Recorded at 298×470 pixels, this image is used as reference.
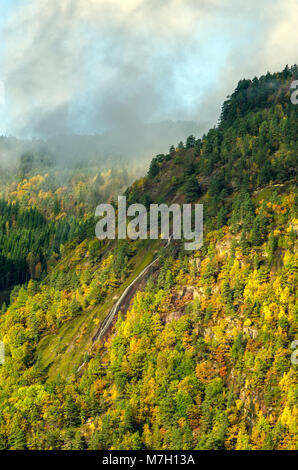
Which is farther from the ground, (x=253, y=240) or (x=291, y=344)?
(x=253, y=240)

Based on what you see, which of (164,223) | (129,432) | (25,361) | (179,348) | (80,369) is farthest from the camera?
(164,223)

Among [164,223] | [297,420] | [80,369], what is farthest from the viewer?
[164,223]

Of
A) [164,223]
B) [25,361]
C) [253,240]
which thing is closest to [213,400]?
[253,240]

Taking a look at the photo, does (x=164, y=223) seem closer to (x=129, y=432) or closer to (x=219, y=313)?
(x=219, y=313)

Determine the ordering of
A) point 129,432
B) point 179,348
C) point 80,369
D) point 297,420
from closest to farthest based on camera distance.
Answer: point 297,420 < point 129,432 < point 179,348 < point 80,369

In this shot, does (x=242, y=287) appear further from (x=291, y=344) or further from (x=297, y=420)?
(x=297, y=420)

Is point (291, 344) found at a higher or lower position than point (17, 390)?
higher

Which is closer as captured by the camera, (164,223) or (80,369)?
(80,369)
